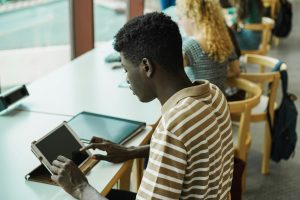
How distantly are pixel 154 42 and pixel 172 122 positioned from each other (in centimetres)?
22

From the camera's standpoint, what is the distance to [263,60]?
2699 mm

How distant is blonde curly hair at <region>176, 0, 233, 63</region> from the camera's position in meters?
2.30

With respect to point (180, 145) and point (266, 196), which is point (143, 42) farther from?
point (266, 196)

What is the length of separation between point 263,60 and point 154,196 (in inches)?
73.2

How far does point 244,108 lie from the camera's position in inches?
84.7

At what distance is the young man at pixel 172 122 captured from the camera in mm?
1037

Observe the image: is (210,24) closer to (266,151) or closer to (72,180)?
(266,151)

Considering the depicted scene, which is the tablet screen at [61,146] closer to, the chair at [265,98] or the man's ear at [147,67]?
the man's ear at [147,67]

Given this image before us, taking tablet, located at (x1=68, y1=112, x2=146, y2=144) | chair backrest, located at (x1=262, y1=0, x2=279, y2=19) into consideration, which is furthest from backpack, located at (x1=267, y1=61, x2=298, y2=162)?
chair backrest, located at (x1=262, y1=0, x2=279, y2=19)

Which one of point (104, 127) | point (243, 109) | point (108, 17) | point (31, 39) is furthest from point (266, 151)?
point (31, 39)

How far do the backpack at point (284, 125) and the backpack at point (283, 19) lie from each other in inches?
96.6

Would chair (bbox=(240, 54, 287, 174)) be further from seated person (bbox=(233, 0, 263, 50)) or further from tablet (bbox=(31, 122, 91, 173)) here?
tablet (bbox=(31, 122, 91, 173))

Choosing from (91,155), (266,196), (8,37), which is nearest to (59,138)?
(91,155)

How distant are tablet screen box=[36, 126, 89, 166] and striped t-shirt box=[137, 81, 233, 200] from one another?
402 mm
